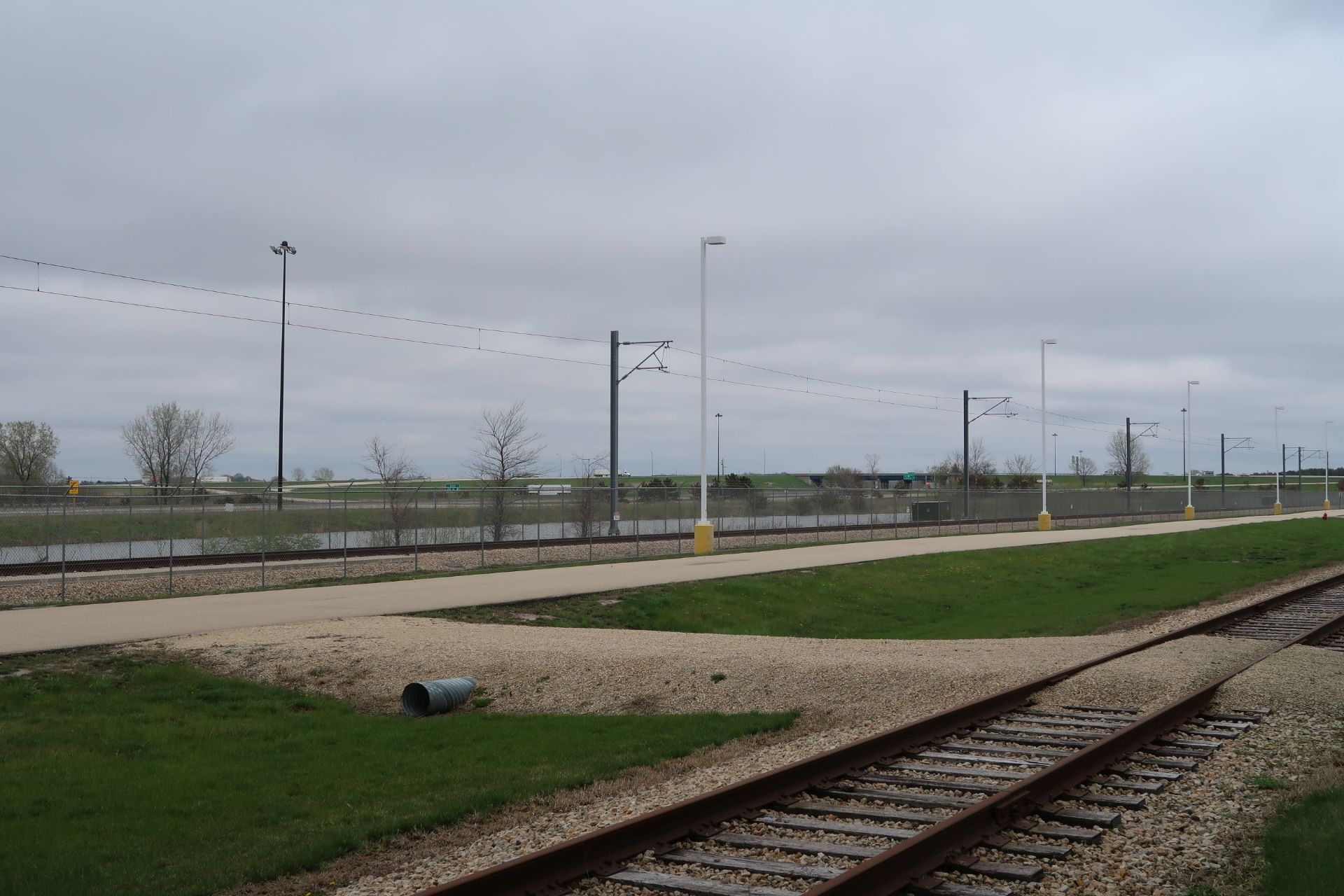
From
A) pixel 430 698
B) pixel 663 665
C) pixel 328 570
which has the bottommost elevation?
pixel 430 698

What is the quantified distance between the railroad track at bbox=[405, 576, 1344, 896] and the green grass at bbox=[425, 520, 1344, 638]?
A: 10460 mm

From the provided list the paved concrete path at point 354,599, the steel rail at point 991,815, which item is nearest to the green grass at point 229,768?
the paved concrete path at point 354,599

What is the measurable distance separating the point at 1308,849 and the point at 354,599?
19.1m

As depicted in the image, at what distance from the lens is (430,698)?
13.4 m

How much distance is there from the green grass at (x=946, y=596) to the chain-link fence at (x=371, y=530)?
8.11m

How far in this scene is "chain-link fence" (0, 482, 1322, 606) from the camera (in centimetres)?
2730

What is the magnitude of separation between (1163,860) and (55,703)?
1164 cm

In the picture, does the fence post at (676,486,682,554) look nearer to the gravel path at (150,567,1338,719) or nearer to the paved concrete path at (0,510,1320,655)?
the paved concrete path at (0,510,1320,655)

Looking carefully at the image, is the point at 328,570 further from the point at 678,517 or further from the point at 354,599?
the point at 678,517

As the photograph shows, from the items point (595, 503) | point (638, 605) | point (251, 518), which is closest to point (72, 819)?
point (638, 605)

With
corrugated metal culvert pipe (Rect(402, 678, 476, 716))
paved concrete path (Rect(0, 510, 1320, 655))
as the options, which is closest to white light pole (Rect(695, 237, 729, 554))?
paved concrete path (Rect(0, 510, 1320, 655))

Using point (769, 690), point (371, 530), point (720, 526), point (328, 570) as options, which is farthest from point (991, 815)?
point (720, 526)

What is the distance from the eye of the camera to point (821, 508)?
5338 cm

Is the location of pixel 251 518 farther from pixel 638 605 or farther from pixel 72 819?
pixel 72 819
